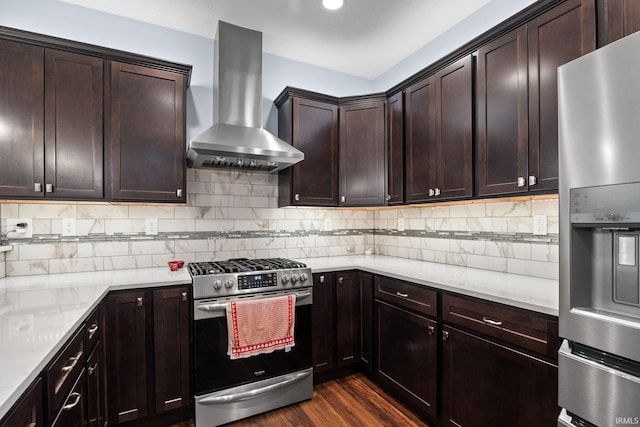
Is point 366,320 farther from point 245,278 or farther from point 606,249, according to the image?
point 606,249

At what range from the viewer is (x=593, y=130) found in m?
1.07

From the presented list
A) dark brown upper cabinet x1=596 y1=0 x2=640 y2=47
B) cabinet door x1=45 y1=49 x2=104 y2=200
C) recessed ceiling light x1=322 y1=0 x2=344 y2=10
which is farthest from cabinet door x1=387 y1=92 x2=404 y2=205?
cabinet door x1=45 y1=49 x2=104 y2=200

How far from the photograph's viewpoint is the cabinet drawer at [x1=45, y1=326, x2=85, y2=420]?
1029mm

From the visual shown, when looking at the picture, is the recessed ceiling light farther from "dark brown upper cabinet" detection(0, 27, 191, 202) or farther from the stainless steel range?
the stainless steel range

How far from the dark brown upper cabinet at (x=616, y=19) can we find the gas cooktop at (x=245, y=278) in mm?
2057

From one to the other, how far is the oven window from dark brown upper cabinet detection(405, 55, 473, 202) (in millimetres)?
1578

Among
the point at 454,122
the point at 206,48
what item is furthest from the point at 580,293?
the point at 206,48

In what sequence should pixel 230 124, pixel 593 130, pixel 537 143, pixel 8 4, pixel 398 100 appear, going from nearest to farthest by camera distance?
pixel 593 130 < pixel 537 143 < pixel 8 4 < pixel 230 124 < pixel 398 100

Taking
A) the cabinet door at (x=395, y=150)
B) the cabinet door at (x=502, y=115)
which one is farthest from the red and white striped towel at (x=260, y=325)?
the cabinet door at (x=502, y=115)

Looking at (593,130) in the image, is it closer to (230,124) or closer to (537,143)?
(537,143)

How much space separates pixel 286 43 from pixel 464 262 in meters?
2.40

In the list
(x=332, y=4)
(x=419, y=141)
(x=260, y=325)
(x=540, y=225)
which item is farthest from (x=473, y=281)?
(x=332, y=4)

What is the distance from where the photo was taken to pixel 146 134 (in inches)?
88.0

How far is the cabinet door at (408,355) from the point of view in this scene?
1971 millimetres
